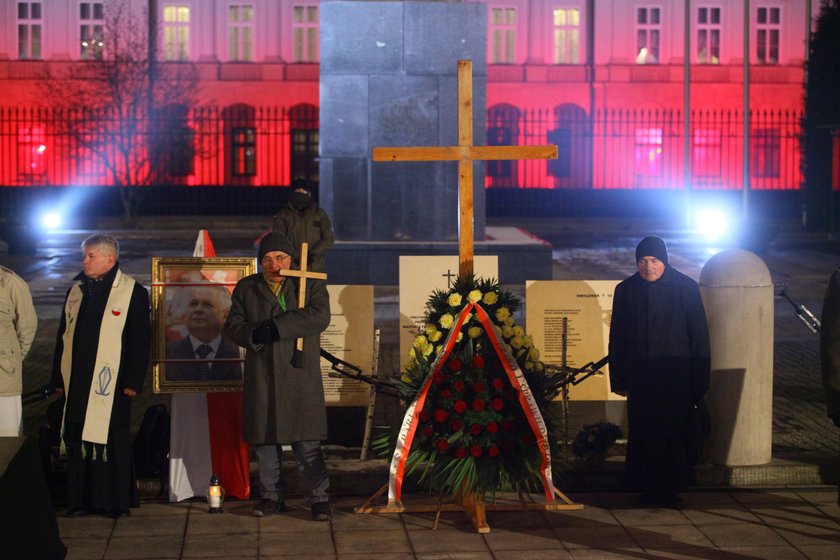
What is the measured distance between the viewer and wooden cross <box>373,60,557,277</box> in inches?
306

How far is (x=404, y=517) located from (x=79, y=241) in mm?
21137

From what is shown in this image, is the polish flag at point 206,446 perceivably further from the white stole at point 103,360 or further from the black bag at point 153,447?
the white stole at point 103,360

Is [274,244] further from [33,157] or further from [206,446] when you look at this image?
[33,157]

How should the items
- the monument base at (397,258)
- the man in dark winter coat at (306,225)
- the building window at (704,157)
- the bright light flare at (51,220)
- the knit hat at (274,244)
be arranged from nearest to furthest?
the knit hat at (274,244) → the man in dark winter coat at (306,225) → the monument base at (397,258) → the bright light flare at (51,220) → the building window at (704,157)

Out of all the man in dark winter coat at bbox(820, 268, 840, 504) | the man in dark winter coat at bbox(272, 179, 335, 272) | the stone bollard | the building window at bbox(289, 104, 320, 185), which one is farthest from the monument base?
the building window at bbox(289, 104, 320, 185)

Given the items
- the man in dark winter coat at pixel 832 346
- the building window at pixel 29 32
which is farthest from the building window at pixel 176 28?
the man in dark winter coat at pixel 832 346

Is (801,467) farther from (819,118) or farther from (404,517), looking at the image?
(819,118)

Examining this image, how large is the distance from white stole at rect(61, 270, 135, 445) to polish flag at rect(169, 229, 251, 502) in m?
0.58

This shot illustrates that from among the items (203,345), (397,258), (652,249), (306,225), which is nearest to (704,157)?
(397,258)

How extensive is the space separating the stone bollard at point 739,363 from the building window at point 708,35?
3576 cm

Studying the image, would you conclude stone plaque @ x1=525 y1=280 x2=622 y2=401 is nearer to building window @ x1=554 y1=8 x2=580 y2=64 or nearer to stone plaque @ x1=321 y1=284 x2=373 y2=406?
stone plaque @ x1=321 y1=284 x2=373 y2=406

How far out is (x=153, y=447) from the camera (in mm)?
8258

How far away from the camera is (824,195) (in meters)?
31.9

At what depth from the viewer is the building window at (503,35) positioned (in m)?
43.6
